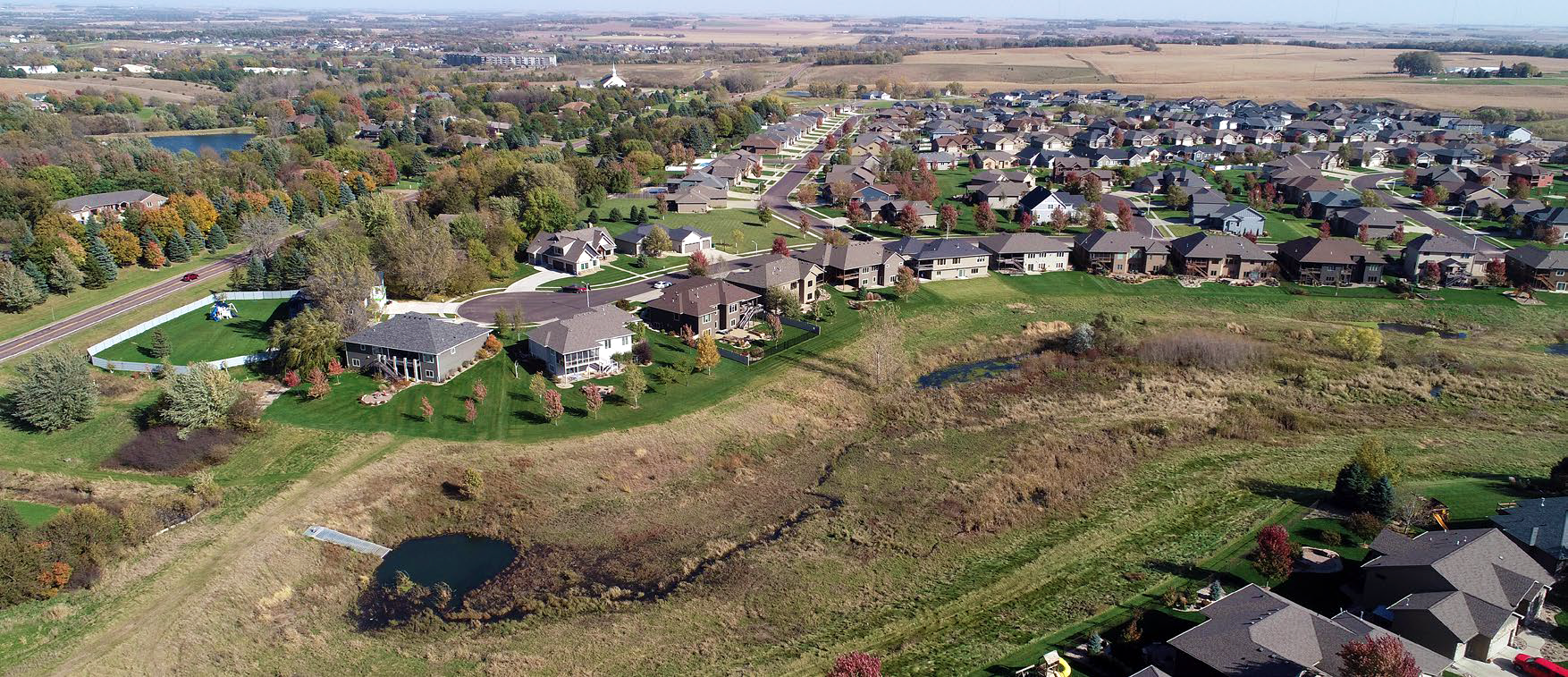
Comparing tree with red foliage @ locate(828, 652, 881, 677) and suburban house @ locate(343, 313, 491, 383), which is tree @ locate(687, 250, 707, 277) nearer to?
suburban house @ locate(343, 313, 491, 383)

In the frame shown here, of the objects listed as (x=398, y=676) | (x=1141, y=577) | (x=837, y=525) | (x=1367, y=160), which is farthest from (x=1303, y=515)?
(x=1367, y=160)

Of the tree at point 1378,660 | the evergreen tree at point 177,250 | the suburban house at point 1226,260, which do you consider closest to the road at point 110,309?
the evergreen tree at point 177,250

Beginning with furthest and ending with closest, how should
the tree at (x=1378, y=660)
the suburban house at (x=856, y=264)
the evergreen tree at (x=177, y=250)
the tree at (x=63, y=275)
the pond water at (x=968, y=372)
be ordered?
the evergreen tree at (x=177, y=250)
the suburban house at (x=856, y=264)
the tree at (x=63, y=275)
the pond water at (x=968, y=372)
the tree at (x=1378, y=660)

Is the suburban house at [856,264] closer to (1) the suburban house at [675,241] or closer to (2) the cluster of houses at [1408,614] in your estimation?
(1) the suburban house at [675,241]

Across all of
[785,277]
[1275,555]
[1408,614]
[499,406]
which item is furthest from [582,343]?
[1408,614]

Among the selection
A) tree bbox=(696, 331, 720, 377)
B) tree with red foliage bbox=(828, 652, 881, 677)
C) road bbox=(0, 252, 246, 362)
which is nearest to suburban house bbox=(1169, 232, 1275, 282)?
tree bbox=(696, 331, 720, 377)

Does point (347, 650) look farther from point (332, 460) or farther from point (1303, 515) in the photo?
point (1303, 515)
